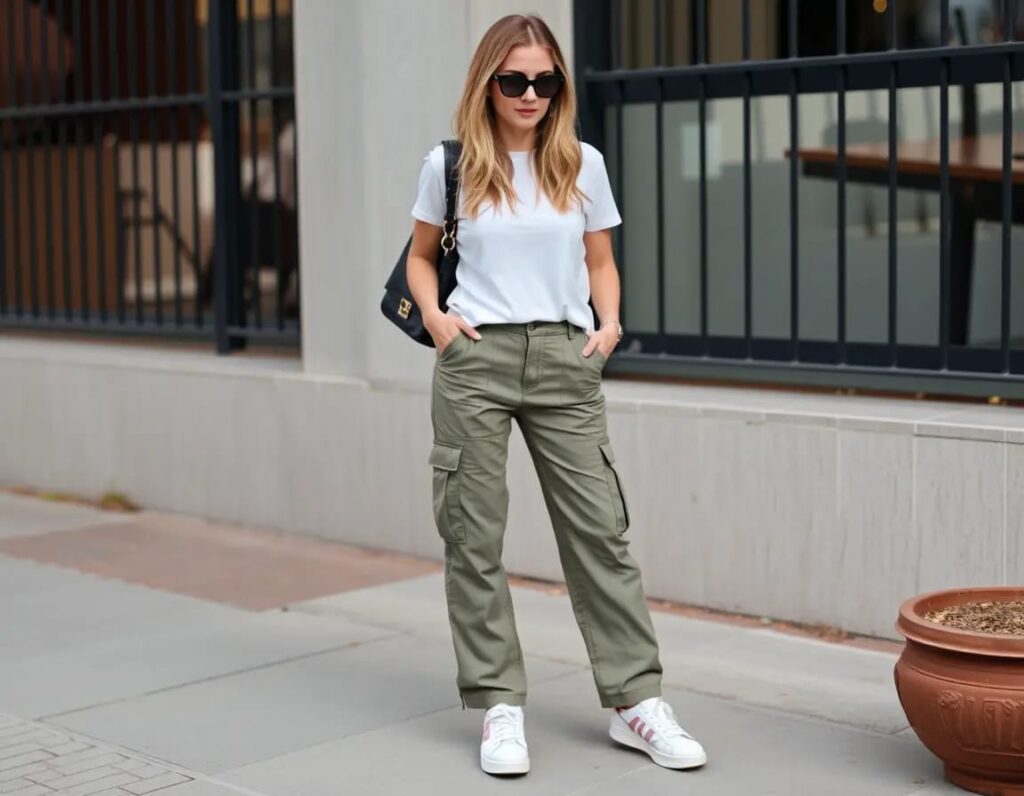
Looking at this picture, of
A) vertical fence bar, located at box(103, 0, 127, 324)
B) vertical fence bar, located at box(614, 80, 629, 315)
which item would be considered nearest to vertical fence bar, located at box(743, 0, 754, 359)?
vertical fence bar, located at box(614, 80, 629, 315)

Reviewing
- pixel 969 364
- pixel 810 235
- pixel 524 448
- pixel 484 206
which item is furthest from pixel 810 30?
pixel 484 206

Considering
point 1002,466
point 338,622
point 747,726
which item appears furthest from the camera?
point 338,622

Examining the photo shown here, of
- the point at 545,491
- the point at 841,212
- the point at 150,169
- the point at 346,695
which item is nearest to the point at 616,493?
the point at 545,491

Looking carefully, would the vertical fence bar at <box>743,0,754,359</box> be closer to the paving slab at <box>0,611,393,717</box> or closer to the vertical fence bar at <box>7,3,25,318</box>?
the paving slab at <box>0,611,393,717</box>

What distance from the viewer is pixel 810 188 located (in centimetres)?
676

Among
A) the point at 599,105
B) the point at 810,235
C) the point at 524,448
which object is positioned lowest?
the point at 524,448

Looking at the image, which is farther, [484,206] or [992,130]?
[992,130]

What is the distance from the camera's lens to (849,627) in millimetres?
6070

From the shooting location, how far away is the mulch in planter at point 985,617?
4.41m

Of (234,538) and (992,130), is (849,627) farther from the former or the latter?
(234,538)

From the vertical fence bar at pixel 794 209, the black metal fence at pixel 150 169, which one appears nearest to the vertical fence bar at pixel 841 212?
the vertical fence bar at pixel 794 209

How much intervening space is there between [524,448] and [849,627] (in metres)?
1.68

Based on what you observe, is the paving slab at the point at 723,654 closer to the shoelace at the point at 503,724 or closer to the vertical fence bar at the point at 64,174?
the shoelace at the point at 503,724

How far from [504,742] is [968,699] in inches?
49.8
